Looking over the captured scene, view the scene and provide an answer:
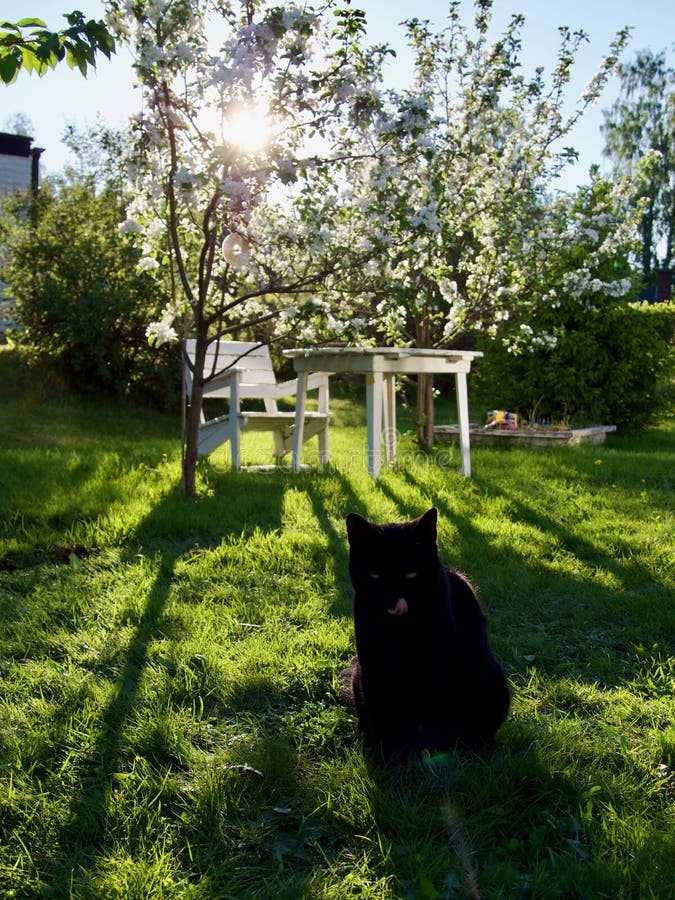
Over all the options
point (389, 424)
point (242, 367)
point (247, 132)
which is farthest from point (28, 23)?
point (242, 367)

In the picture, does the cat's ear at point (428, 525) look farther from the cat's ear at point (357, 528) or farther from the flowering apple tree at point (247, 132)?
the flowering apple tree at point (247, 132)

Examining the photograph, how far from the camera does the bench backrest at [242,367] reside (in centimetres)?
685

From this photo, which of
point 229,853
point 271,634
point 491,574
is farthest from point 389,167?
point 229,853

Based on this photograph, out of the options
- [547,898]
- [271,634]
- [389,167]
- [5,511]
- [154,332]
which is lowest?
[547,898]

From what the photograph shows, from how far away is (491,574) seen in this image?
371cm

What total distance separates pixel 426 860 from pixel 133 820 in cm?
73

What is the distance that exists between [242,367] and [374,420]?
2249 mm

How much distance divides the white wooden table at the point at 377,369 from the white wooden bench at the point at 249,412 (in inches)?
18.7

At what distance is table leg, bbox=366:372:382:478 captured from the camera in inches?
212

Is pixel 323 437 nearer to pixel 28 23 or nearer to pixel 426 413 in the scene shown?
pixel 426 413

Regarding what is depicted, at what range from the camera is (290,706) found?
98.3 inches

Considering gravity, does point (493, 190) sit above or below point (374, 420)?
above

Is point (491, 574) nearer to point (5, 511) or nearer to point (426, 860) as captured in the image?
point (426, 860)

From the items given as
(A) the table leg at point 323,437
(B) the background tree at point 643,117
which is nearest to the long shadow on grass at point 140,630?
(A) the table leg at point 323,437
